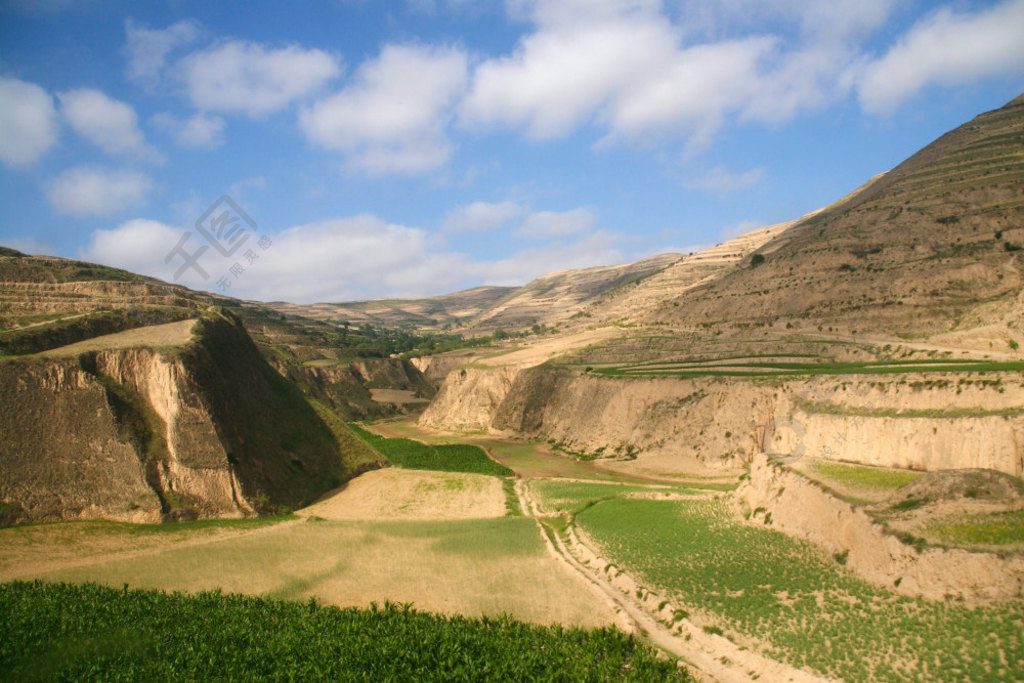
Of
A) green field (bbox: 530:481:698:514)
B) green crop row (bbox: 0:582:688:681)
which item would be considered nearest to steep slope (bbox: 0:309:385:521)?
green crop row (bbox: 0:582:688:681)

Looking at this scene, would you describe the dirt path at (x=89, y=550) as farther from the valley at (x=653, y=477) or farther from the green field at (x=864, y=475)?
the green field at (x=864, y=475)

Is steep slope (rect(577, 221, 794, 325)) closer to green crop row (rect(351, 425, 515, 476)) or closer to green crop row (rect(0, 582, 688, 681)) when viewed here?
green crop row (rect(351, 425, 515, 476))

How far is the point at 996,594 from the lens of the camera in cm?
1287

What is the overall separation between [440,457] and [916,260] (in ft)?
126

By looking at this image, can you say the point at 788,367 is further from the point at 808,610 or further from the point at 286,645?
the point at 286,645

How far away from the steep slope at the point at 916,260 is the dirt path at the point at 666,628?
27.2m

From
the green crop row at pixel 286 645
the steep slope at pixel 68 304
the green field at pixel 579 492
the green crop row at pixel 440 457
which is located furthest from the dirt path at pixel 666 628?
the steep slope at pixel 68 304

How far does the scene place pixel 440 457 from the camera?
44.5m

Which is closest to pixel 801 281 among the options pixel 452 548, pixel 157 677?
pixel 452 548

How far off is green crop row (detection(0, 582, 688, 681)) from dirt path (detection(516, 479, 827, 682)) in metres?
1.08

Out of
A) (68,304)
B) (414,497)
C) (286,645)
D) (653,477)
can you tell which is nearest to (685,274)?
(653,477)

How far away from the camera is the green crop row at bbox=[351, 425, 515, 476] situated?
39.9 m

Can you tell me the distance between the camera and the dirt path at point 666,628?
13344mm

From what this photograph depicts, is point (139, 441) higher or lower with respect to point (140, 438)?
lower
